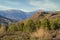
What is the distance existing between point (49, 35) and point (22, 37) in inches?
128

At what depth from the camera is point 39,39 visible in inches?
955

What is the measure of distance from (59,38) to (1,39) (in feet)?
24.4

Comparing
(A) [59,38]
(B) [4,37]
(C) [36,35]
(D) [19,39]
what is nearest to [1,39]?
(B) [4,37]

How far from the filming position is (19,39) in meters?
24.7

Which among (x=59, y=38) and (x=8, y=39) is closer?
(x=8, y=39)

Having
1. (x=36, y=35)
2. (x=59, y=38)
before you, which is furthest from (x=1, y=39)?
(x=59, y=38)

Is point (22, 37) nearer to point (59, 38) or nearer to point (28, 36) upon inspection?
point (28, 36)

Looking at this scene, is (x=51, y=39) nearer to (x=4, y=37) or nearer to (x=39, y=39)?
(x=39, y=39)

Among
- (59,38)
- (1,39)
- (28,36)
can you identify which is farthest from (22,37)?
(59,38)

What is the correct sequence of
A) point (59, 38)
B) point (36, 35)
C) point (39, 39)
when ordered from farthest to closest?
point (59, 38), point (36, 35), point (39, 39)

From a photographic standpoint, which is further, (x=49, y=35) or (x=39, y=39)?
(x=49, y=35)

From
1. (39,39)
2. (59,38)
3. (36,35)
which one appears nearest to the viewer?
(39,39)

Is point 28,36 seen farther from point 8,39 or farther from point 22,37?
point 8,39

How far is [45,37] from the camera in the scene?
997 inches
